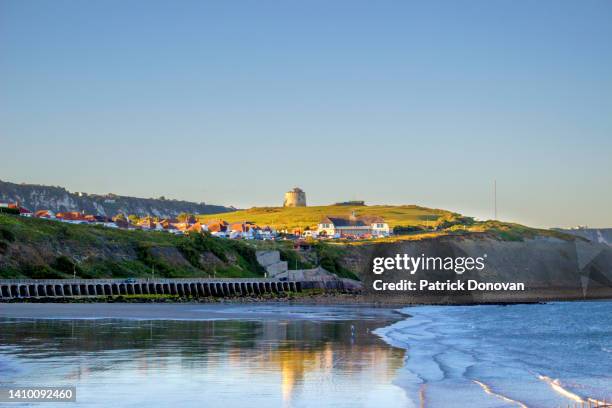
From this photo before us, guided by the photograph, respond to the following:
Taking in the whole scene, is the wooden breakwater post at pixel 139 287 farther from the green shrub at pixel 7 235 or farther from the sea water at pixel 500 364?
the sea water at pixel 500 364

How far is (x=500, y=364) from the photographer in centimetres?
3884

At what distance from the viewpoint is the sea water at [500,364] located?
28.3 meters

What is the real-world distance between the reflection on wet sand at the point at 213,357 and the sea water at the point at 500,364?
1547 millimetres

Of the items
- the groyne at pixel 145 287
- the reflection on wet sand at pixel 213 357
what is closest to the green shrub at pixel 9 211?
the groyne at pixel 145 287

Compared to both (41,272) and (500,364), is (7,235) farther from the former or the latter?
(500,364)

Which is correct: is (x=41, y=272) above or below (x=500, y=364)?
above

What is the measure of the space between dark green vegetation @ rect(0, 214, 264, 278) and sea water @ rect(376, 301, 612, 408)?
63424 mm

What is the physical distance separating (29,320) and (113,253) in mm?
76271

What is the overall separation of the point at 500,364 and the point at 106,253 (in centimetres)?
10228

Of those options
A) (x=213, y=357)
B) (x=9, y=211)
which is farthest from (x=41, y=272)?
(x=213, y=357)

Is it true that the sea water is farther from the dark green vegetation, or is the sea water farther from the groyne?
the dark green vegetation

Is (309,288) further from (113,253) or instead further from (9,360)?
(9,360)

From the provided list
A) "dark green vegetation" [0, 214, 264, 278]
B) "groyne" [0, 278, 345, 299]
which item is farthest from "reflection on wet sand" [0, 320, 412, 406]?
"dark green vegetation" [0, 214, 264, 278]

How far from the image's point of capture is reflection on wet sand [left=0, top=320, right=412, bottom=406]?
28.9m
